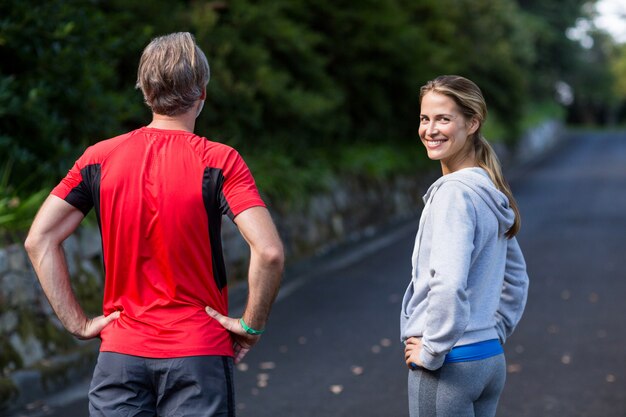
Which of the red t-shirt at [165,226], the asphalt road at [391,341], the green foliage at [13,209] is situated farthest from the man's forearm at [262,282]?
the green foliage at [13,209]

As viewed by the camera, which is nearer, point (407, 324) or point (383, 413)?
point (407, 324)

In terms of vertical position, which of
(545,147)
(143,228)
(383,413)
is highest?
(143,228)

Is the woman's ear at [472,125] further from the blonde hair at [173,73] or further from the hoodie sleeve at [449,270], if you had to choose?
the blonde hair at [173,73]

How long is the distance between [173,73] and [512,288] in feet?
4.55

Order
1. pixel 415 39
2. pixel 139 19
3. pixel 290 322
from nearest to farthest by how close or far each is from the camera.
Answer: pixel 290 322
pixel 139 19
pixel 415 39

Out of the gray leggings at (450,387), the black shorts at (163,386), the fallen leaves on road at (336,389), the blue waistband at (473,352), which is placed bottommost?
the fallen leaves on road at (336,389)

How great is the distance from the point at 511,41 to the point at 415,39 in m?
19.7

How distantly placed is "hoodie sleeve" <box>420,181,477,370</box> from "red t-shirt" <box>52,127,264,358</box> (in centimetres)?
57

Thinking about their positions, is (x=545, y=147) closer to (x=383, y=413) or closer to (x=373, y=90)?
(x=373, y=90)

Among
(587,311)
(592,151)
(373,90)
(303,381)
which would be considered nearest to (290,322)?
(303,381)

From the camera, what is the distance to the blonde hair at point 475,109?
3152mm

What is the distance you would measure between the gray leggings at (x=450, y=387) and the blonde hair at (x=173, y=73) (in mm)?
1140

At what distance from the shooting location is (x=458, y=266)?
2941mm

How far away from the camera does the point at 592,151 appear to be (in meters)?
44.3
